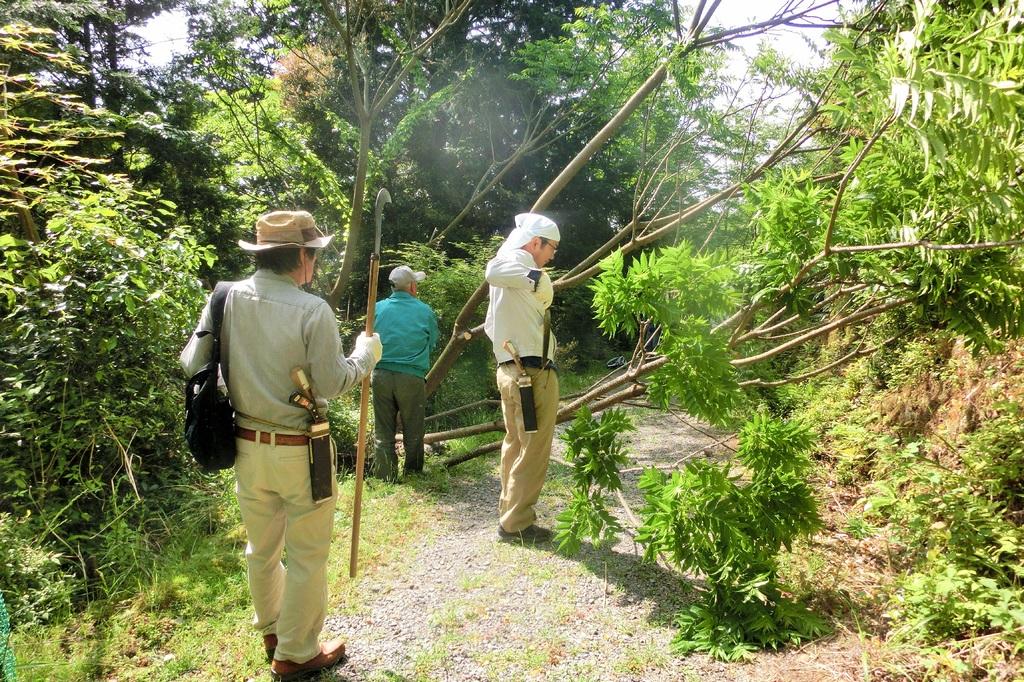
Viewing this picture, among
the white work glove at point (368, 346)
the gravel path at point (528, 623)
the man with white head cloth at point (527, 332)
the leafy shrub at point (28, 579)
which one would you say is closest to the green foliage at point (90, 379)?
the leafy shrub at point (28, 579)

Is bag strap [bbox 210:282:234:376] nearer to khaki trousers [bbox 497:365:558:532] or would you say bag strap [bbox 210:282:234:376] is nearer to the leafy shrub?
the leafy shrub

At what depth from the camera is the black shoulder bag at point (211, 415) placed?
3.10 m

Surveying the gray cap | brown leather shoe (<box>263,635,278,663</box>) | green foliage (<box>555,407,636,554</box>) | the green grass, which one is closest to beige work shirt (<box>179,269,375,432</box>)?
brown leather shoe (<box>263,635,278,663</box>)

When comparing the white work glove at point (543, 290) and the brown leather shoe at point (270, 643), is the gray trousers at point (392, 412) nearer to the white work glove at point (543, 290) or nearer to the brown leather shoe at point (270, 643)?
the white work glove at point (543, 290)

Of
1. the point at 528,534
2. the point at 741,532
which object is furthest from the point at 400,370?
the point at 741,532

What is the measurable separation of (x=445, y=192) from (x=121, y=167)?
713 centimetres

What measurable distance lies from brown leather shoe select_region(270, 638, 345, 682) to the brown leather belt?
117cm

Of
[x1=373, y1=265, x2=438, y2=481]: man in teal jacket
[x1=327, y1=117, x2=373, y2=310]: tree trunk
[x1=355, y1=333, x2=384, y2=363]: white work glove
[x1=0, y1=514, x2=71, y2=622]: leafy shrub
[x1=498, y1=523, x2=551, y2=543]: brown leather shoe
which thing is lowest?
[x1=498, y1=523, x2=551, y2=543]: brown leather shoe

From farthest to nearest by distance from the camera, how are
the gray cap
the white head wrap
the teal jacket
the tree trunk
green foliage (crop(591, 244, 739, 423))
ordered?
1. the tree trunk
2. the gray cap
3. the teal jacket
4. the white head wrap
5. green foliage (crop(591, 244, 739, 423))

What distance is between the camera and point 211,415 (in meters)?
3.11

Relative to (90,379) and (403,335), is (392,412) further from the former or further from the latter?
(90,379)

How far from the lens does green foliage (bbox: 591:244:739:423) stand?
366 cm

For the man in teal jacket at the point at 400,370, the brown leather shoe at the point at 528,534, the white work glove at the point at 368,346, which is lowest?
the brown leather shoe at the point at 528,534

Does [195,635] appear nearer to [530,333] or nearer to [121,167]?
[530,333]
